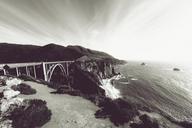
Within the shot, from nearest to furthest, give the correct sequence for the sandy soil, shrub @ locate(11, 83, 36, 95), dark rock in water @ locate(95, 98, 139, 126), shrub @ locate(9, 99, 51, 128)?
1. shrub @ locate(9, 99, 51, 128)
2. the sandy soil
3. dark rock in water @ locate(95, 98, 139, 126)
4. shrub @ locate(11, 83, 36, 95)

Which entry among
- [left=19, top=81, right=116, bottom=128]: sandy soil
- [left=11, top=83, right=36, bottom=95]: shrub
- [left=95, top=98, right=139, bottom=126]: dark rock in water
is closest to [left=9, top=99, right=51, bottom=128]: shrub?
[left=19, top=81, right=116, bottom=128]: sandy soil

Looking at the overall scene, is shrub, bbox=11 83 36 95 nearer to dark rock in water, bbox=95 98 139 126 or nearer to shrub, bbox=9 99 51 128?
shrub, bbox=9 99 51 128

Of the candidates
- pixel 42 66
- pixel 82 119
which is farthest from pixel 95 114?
pixel 42 66

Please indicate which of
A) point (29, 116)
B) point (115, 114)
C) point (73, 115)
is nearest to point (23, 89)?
point (29, 116)

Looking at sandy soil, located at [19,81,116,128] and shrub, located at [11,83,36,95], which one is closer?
sandy soil, located at [19,81,116,128]

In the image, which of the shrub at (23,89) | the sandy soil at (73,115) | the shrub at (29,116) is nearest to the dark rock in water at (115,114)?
the sandy soil at (73,115)

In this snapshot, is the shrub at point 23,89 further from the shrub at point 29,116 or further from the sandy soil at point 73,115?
the shrub at point 29,116

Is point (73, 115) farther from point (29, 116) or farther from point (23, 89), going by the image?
point (23, 89)

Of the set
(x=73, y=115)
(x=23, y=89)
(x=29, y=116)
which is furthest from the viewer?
(x=23, y=89)

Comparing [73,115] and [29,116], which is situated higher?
[29,116]
